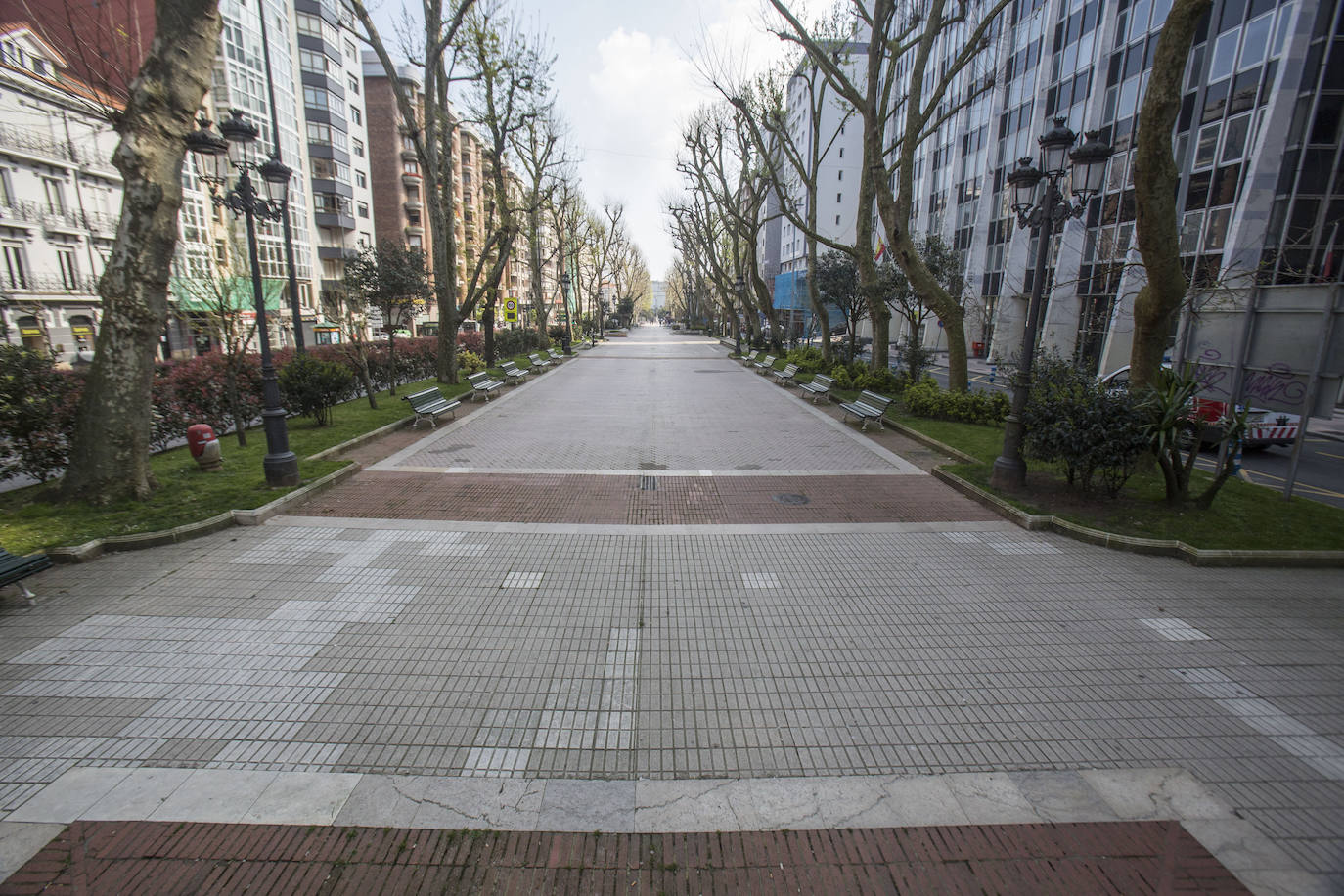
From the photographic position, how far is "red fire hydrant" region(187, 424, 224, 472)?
943cm

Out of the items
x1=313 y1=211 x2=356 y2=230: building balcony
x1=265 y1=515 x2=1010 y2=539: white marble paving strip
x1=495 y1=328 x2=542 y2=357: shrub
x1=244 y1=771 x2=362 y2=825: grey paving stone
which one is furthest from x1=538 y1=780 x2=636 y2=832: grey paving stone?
x1=313 y1=211 x2=356 y2=230: building balcony

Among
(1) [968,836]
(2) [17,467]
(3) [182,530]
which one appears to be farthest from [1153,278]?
(2) [17,467]

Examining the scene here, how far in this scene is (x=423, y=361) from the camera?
83.1 ft

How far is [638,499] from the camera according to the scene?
29.3ft

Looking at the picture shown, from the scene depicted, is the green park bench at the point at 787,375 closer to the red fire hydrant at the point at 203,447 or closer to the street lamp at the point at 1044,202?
the street lamp at the point at 1044,202

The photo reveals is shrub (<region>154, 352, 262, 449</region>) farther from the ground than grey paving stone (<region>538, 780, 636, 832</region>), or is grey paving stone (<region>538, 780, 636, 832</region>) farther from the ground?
shrub (<region>154, 352, 262, 449</region>)

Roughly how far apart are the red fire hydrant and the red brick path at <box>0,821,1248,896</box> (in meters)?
7.70

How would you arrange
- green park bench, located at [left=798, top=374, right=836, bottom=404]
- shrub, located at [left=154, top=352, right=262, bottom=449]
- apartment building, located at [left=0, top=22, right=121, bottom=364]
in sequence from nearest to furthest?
shrub, located at [left=154, top=352, right=262, bottom=449] < green park bench, located at [left=798, top=374, right=836, bottom=404] < apartment building, located at [left=0, top=22, right=121, bottom=364]

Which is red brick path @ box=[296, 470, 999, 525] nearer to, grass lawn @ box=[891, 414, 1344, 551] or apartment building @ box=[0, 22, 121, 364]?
grass lawn @ box=[891, 414, 1344, 551]

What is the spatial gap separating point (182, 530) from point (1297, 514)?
45.5 feet

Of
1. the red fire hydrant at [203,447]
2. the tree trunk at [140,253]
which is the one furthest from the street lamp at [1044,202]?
the red fire hydrant at [203,447]

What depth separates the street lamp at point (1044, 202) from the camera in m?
8.27

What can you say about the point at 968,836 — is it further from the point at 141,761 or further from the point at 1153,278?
the point at 1153,278

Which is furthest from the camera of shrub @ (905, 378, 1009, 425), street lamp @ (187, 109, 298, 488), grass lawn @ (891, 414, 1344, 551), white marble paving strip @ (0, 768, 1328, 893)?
shrub @ (905, 378, 1009, 425)
